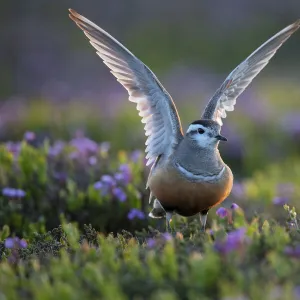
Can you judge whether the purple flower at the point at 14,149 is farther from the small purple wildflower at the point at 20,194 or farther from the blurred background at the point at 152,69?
the small purple wildflower at the point at 20,194

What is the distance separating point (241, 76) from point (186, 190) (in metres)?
1.54

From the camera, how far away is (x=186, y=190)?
21.4 feet

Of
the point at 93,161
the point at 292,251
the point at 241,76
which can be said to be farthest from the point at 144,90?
the point at 292,251

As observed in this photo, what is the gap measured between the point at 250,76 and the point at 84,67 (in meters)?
17.3

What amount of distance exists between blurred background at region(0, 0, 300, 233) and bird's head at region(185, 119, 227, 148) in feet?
10.0

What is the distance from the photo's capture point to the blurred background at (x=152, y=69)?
13.0 metres

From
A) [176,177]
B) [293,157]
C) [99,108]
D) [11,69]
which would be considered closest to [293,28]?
[176,177]

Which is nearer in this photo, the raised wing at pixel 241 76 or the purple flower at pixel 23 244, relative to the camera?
the purple flower at pixel 23 244

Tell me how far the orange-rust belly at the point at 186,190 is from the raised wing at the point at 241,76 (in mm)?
803

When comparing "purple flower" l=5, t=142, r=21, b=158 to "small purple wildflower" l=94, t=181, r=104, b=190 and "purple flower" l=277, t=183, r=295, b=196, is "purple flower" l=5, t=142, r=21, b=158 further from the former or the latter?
"purple flower" l=277, t=183, r=295, b=196

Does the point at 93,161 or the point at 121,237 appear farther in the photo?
the point at 93,161

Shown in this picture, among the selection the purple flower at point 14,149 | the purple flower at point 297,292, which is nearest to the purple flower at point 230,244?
the purple flower at point 297,292

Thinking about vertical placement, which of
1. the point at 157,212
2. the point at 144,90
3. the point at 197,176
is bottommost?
the point at 157,212

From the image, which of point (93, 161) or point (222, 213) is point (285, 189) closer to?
point (93, 161)
